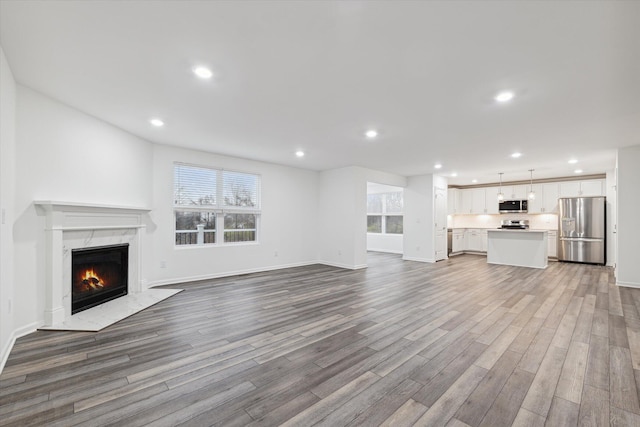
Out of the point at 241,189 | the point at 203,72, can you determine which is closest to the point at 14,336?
the point at 203,72

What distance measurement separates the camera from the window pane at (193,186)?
17.6 feet

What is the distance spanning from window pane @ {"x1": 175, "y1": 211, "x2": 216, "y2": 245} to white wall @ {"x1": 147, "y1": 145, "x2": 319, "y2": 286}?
0.18 metres

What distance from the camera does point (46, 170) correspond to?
3.25m

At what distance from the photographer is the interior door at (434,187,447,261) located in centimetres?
837

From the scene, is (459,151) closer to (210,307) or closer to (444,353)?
(444,353)

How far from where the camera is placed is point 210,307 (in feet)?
12.7

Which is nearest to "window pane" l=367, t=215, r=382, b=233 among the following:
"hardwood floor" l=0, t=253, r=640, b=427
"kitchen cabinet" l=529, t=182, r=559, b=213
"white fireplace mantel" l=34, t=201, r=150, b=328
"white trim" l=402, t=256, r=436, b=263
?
"white trim" l=402, t=256, r=436, b=263

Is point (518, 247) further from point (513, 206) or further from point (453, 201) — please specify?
point (453, 201)

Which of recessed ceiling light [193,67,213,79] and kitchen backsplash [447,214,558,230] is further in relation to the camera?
kitchen backsplash [447,214,558,230]

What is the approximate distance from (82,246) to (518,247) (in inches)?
368

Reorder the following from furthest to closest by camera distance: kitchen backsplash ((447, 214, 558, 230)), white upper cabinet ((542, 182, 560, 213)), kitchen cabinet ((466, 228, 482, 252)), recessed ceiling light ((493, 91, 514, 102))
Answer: kitchen cabinet ((466, 228, 482, 252)) < kitchen backsplash ((447, 214, 558, 230)) < white upper cabinet ((542, 182, 560, 213)) < recessed ceiling light ((493, 91, 514, 102))

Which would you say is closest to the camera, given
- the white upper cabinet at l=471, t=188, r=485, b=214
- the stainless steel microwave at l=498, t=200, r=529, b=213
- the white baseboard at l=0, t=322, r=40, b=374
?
the white baseboard at l=0, t=322, r=40, b=374

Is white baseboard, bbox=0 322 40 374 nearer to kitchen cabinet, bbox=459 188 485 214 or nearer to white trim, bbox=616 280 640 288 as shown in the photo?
white trim, bbox=616 280 640 288

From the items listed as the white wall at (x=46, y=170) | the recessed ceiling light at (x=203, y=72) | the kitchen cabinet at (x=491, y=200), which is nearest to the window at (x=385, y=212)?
the kitchen cabinet at (x=491, y=200)
